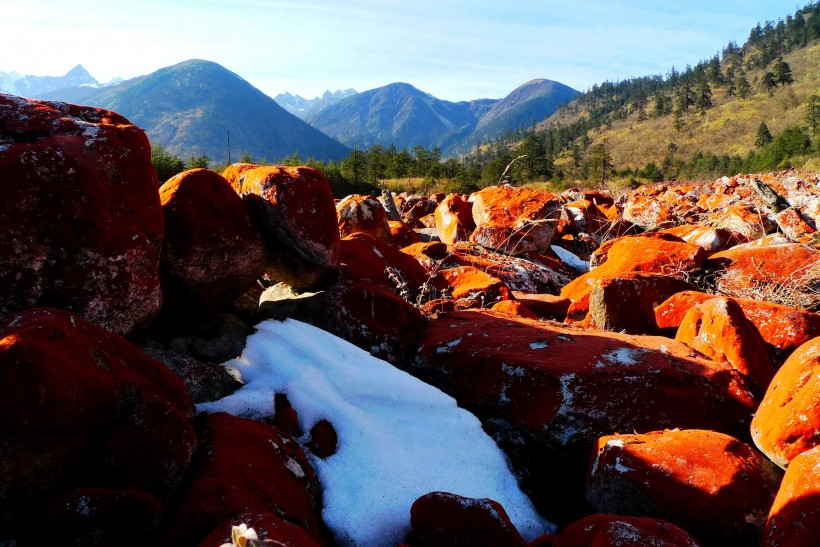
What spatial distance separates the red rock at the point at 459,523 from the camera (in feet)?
7.73

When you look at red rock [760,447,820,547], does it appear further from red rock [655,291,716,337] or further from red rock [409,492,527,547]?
red rock [655,291,716,337]

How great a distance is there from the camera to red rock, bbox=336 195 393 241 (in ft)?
Result: 28.4

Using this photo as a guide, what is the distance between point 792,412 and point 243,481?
287 cm

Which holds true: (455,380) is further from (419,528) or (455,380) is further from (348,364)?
(419,528)

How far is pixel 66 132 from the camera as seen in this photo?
3.02 m

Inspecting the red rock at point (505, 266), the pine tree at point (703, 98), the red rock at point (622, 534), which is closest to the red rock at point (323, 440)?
the red rock at point (622, 534)

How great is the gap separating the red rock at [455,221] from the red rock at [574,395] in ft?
17.8

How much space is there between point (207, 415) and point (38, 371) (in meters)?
1.06

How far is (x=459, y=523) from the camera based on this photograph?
2400 millimetres

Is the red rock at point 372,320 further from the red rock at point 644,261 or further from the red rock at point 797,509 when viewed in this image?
the red rock at point 797,509

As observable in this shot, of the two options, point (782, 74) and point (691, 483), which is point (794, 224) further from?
point (782, 74)

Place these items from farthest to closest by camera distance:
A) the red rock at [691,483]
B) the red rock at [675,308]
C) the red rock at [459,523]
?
the red rock at [675,308] → the red rock at [691,483] → the red rock at [459,523]

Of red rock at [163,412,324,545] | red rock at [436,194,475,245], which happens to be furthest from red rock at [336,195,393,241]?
red rock at [163,412,324,545]

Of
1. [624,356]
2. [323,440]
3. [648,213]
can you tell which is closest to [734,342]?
[624,356]
